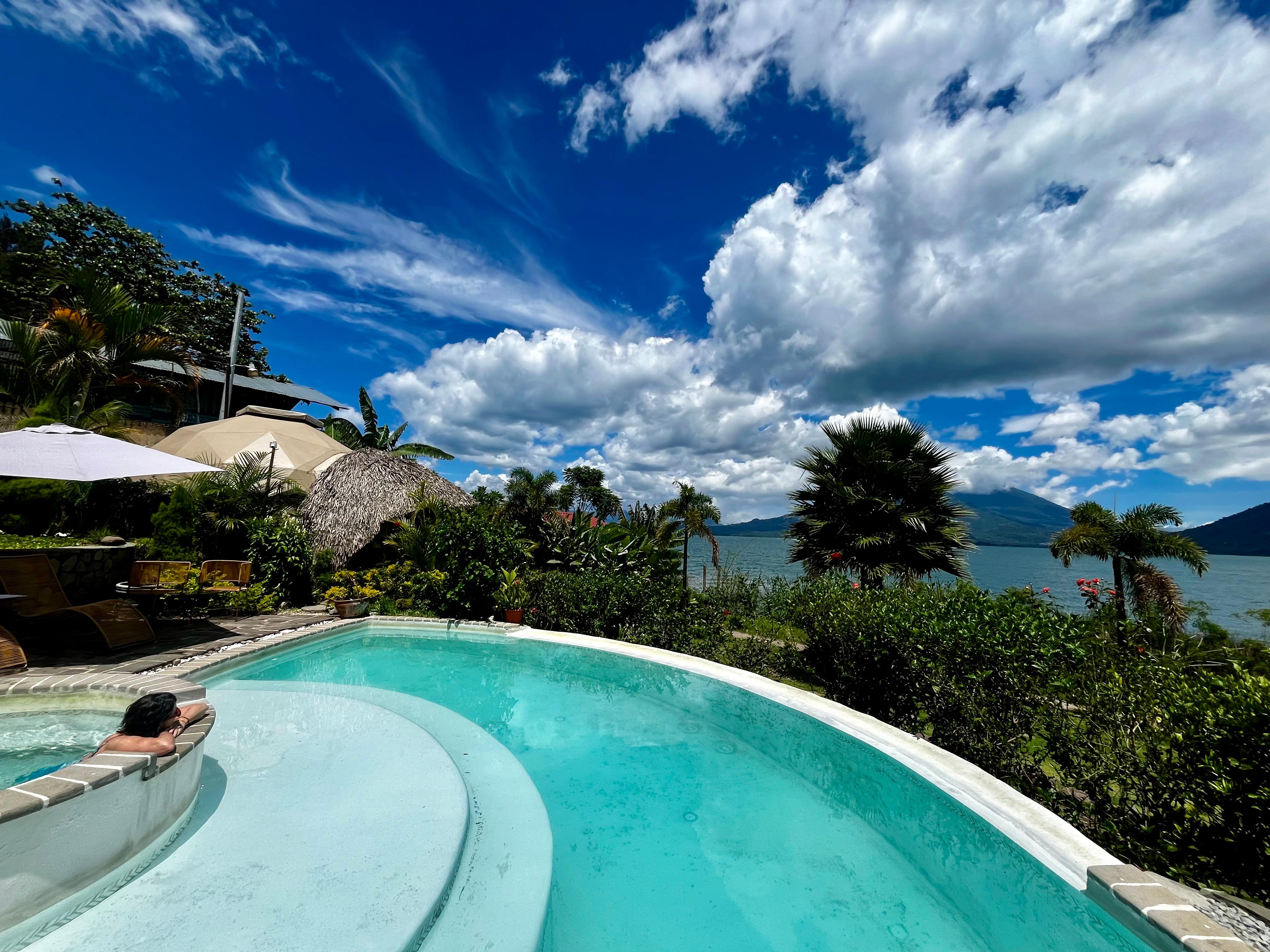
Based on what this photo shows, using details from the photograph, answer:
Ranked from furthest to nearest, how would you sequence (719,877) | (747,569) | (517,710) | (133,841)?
(747,569), (517,710), (719,877), (133,841)

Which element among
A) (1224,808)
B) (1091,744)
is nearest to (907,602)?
(1091,744)

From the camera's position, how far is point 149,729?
3.13 meters

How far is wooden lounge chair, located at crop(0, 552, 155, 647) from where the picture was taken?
6.13 metres

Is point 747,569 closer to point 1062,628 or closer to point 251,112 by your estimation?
point 1062,628

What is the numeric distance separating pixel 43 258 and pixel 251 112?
22.4 metres

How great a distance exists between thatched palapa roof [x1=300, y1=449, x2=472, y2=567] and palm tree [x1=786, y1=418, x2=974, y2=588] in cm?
916

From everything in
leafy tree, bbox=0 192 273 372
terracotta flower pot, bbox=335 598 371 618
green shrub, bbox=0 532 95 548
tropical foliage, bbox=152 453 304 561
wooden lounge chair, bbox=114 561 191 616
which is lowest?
terracotta flower pot, bbox=335 598 371 618

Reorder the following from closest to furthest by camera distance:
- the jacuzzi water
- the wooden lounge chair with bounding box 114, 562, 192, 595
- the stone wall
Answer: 1. the jacuzzi water
2. the stone wall
3. the wooden lounge chair with bounding box 114, 562, 192, 595

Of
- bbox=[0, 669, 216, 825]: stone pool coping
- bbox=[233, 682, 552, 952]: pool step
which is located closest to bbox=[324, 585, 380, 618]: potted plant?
bbox=[0, 669, 216, 825]: stone pool coping

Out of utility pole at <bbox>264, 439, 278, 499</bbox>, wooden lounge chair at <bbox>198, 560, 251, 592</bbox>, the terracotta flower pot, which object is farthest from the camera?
utility pole at <bbox>264, 439, 278, 499</bbox>

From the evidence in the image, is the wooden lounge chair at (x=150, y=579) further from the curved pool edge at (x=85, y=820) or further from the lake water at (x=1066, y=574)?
the lake water at (x=1066, y=574)

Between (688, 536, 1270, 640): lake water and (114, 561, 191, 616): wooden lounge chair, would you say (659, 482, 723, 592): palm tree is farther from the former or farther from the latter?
(114, 561, 191, 616): wooden lounge chair

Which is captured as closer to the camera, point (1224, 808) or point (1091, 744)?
point (1224, 808)

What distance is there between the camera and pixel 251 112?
1055 cm
